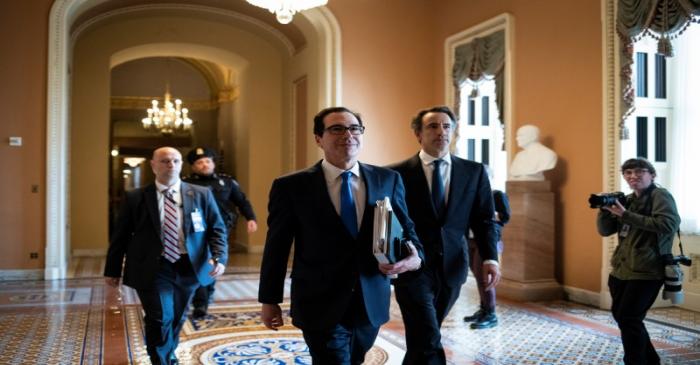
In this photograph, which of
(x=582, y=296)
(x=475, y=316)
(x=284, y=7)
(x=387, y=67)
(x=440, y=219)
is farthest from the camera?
(x=387, y=67)

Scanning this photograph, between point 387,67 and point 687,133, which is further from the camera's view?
point 387,67

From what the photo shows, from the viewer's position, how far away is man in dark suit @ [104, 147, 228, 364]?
393cm

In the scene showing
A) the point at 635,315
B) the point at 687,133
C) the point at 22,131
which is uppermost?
the point at 22,131

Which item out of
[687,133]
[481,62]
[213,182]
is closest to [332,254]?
[213,182]

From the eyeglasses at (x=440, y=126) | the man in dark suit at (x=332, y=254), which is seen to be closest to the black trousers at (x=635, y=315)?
the eyeglasses at (x=440, y=126)

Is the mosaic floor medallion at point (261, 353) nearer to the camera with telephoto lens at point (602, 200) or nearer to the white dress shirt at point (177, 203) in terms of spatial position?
the white dress shirt at point (177, 203)

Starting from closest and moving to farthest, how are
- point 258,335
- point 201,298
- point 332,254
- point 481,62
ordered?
point 332,254 < point 258,335 < point 201,298 < point 481,62

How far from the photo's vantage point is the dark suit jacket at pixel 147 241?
12.9ft

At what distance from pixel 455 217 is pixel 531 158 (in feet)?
13.8

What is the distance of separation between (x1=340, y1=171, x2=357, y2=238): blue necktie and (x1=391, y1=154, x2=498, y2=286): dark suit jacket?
3.04ft

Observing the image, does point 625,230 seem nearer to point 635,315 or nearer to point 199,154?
point 635,315

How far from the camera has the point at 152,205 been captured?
4.01 m

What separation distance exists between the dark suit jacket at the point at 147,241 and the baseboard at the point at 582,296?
438 cm

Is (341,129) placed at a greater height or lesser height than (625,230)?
greater
